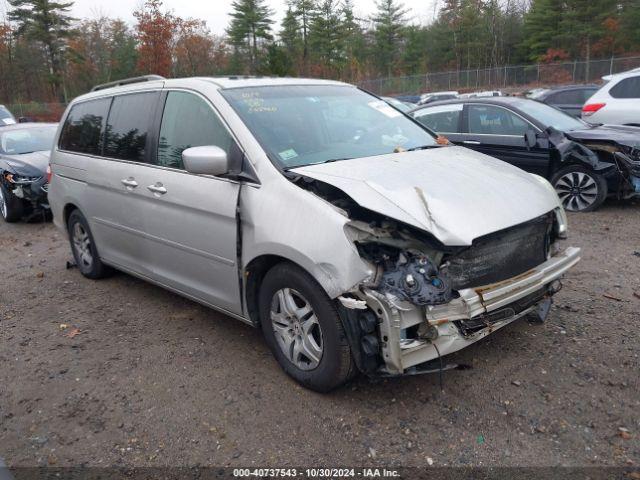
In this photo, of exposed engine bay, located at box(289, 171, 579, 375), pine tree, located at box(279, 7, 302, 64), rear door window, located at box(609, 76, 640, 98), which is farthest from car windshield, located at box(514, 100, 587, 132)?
pine tree, located at box(279, 7, 302, 64)

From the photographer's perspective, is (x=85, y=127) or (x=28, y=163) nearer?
(x=85, y=127)

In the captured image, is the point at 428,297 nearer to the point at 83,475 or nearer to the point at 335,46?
the point at 83,475

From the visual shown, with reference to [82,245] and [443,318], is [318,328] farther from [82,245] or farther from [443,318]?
[82,245]

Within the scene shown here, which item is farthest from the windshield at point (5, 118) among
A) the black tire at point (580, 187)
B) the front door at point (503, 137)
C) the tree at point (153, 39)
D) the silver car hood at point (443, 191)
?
the tree at point (153, 39)

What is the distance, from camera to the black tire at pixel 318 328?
293 centimetres

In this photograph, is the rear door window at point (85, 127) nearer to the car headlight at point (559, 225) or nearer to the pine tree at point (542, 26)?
the car headlight at point (559, 225)

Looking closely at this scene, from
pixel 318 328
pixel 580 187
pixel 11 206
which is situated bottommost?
pixel 11 206

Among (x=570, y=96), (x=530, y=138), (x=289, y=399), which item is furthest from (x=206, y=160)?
(x=570, y=96)

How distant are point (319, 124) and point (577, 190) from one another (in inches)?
193

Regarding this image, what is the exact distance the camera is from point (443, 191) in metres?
3.08

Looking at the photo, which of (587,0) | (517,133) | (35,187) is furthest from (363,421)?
(587,0)

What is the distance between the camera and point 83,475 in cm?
271

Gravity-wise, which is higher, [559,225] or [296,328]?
[559,225]

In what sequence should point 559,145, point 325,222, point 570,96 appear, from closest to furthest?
point 325,222 → point 559,145 → point 570,96
